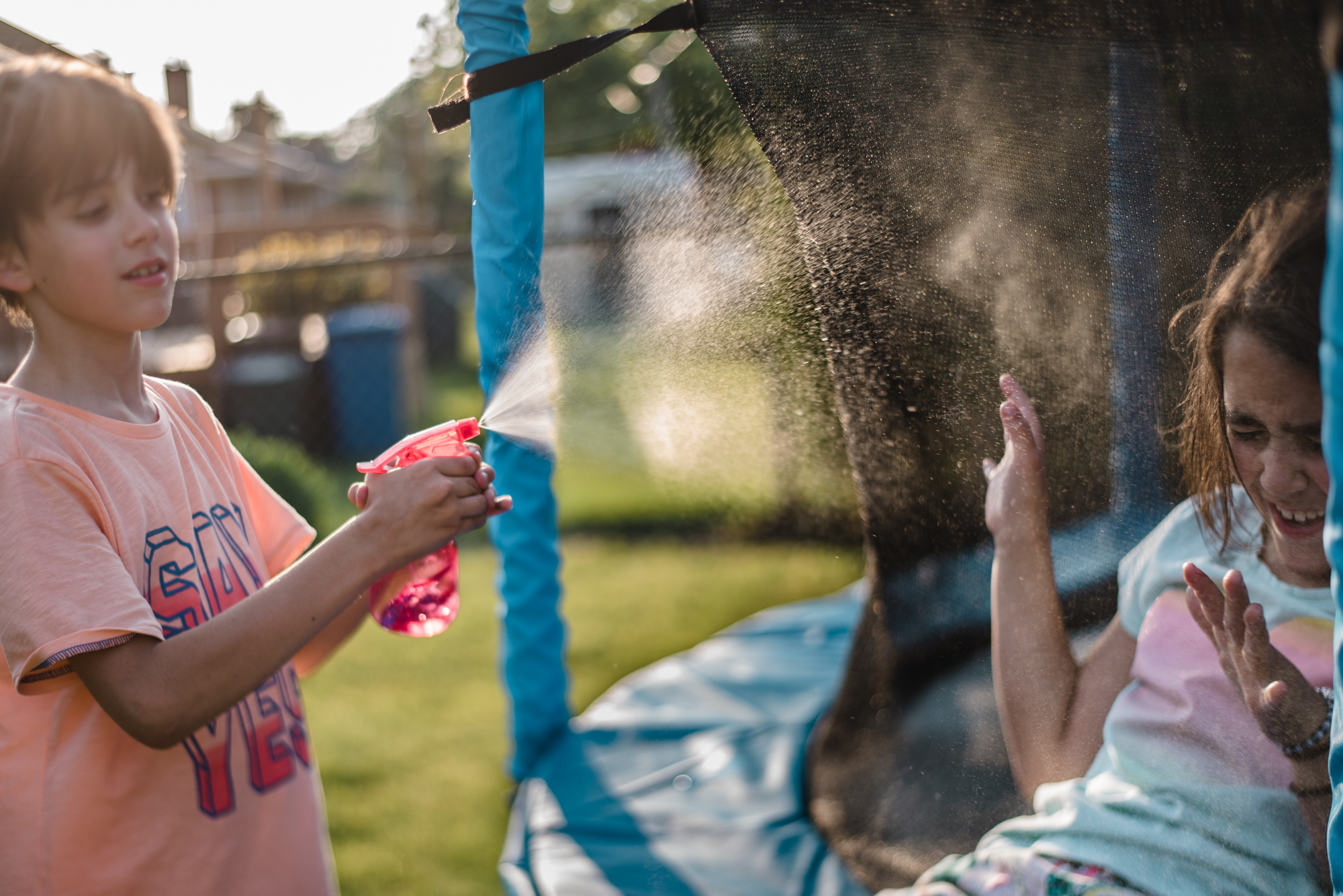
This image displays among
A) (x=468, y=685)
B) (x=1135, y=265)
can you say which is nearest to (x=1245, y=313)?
(x=1135, y=265)

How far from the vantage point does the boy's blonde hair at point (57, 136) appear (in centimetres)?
116

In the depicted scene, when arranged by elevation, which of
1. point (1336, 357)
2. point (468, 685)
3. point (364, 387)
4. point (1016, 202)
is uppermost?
point (1016, 202)

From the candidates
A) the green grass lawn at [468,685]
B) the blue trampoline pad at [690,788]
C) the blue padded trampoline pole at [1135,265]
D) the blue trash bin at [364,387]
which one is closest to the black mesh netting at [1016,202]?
the blue padded trampoline pole at [1135,265]

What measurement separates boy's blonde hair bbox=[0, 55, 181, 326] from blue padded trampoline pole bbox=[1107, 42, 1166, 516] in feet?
4.74

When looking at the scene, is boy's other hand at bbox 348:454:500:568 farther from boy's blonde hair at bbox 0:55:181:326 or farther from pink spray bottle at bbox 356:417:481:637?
boy's blonde hair at bbox 0:55:181:326

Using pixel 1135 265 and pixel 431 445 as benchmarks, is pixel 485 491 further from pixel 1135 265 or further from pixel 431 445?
pixel 1135 265

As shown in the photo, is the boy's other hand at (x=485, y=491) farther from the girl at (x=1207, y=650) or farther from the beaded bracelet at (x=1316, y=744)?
the beaded bracelet at (x=1316, y=744)

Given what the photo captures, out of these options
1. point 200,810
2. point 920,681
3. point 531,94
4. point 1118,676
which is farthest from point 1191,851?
point 531,94

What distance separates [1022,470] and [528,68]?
50.4 inches

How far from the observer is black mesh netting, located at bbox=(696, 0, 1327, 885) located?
1.30 metres

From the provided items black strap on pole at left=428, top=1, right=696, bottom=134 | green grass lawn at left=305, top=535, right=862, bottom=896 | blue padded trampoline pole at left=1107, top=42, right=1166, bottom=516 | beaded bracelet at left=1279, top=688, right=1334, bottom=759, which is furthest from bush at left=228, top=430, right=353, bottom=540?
beaded bracelet at left=1279, top=688, right=1334, bottom=759

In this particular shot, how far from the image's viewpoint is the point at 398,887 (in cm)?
239

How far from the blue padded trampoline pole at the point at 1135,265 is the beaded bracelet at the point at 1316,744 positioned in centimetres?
37

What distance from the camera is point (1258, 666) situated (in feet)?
3.55
